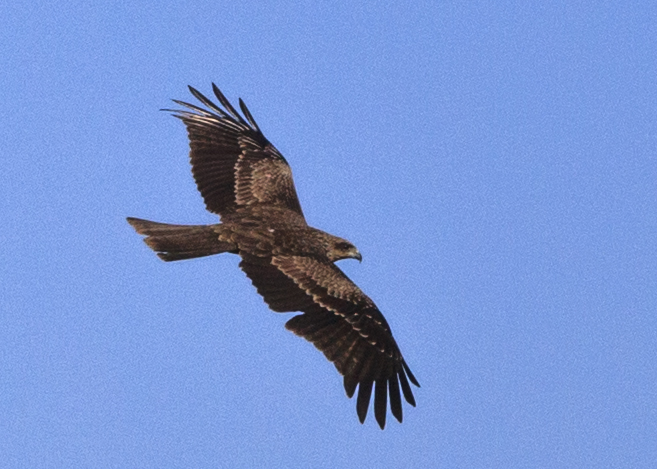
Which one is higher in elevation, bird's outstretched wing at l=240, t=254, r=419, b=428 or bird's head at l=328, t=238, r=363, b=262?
bird's head at l=328, t=238, r=363, b=262

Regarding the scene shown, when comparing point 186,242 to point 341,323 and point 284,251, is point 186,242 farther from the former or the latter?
point 341,323

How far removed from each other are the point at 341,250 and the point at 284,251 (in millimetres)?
1115

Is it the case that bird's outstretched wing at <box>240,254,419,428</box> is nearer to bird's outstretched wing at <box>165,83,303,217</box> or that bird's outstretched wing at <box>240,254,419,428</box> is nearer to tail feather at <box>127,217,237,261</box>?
tail feather at <box>127,217,237,261</box>

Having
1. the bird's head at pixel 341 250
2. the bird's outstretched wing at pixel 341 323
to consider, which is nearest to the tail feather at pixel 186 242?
the bird's outstretched wing at pixel 341 323

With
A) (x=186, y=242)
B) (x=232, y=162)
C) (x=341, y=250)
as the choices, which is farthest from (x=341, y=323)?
(x=232, y=162)

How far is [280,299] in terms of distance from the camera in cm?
1440

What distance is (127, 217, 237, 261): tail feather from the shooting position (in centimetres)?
1512

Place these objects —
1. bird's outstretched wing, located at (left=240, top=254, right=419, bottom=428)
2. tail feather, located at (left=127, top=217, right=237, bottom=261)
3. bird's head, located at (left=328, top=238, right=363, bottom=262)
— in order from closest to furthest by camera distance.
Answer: bird's outstretched wing, located at (left=240, top=254, right=419, bottom=428)
tail feather, located at (left=127, top=217, right=237, bottom=261)
bird's head, located at (left=328, top=238, right=363, bottom=262)

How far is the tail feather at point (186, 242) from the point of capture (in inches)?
595

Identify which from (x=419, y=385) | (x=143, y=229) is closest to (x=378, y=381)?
(x=419, y=385)

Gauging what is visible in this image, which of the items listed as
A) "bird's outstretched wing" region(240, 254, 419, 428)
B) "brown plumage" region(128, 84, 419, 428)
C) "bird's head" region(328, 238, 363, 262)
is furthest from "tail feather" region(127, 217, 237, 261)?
"bird's head" region(328, 238, 363, 262)

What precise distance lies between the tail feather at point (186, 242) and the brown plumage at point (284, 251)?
12mm

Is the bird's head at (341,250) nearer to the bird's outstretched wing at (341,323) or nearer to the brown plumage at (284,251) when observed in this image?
the brown plumage at (284,251)

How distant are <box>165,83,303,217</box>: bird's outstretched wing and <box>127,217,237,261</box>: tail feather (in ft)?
5.84
